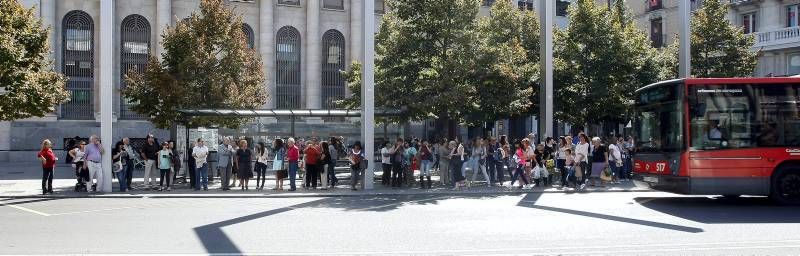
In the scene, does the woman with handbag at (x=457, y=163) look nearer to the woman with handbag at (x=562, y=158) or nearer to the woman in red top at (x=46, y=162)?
the woman with handbag at (x=562, y=158)

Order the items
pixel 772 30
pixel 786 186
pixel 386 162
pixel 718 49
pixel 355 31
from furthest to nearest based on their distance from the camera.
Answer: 1. pixel 355 31
2. pixel 772 30
3. pixel 718 49
4. pixel 386 162
5. pixel 786 186

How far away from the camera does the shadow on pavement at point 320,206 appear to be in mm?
9906

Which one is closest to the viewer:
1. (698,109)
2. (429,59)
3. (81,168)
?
(698,109)

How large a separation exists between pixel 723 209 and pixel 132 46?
33.1 m

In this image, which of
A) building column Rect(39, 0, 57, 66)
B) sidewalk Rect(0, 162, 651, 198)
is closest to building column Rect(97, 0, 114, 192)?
sidewalk Rect(0, 162, 651, 198)

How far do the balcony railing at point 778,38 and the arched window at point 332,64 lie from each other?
22809 millimetres

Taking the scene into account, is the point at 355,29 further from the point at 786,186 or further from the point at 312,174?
the point at 786,186

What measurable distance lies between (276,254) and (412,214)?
5178 millimetres

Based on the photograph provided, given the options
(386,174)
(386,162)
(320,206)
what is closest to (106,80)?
(320,206)

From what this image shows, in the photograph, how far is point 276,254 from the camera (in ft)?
29.8

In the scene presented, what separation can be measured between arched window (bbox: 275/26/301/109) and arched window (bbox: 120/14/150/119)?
7.18 meters

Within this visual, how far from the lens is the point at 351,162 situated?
2020 cm

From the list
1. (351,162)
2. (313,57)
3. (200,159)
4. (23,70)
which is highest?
(313,57)

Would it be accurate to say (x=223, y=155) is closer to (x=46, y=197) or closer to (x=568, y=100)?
(x=46, y=197)
